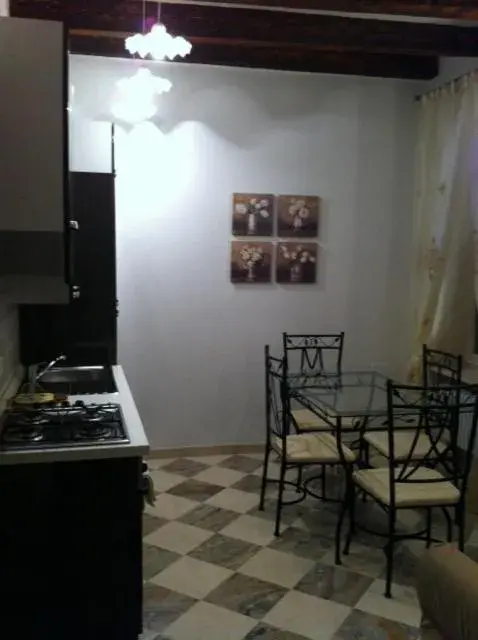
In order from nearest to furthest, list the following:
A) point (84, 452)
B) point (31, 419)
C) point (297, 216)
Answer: point (84, 452)
point (31, 419)
point (297, 216)

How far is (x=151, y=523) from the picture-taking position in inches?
139

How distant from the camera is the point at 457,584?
1734 mm

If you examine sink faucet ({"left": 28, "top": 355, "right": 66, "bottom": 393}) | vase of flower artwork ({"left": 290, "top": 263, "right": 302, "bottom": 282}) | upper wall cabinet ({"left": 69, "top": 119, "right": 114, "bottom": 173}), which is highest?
upper wall cabinet ({"left": 69, "top": 119, "right": 114, "bottom": 173})

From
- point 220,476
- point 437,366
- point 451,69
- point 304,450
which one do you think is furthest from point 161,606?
point 451,69

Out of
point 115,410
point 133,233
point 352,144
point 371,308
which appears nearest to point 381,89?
point 352,144

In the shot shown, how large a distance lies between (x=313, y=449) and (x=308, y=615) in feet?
3.13

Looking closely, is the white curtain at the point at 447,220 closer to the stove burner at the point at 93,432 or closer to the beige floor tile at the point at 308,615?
the beige floor tile at the point at 308,615

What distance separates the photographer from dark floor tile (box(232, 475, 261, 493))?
4.06 metres

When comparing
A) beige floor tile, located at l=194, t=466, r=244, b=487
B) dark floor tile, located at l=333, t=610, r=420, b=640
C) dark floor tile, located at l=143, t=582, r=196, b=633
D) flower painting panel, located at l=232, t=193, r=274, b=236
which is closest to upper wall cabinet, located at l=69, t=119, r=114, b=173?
flower painting panel, located at l=232, t=193, r=274, b=236

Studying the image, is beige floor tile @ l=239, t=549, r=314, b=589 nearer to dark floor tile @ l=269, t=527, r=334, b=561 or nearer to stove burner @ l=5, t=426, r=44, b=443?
dark floor tile @ l=269, t=527, r=334, b=561

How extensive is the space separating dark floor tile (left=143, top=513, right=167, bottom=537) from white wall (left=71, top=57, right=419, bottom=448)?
41.2 inches

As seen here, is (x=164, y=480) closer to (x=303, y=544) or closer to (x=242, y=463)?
(x=242, y=463)

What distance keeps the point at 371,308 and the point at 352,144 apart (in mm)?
1214

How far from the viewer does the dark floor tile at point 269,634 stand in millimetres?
2531
